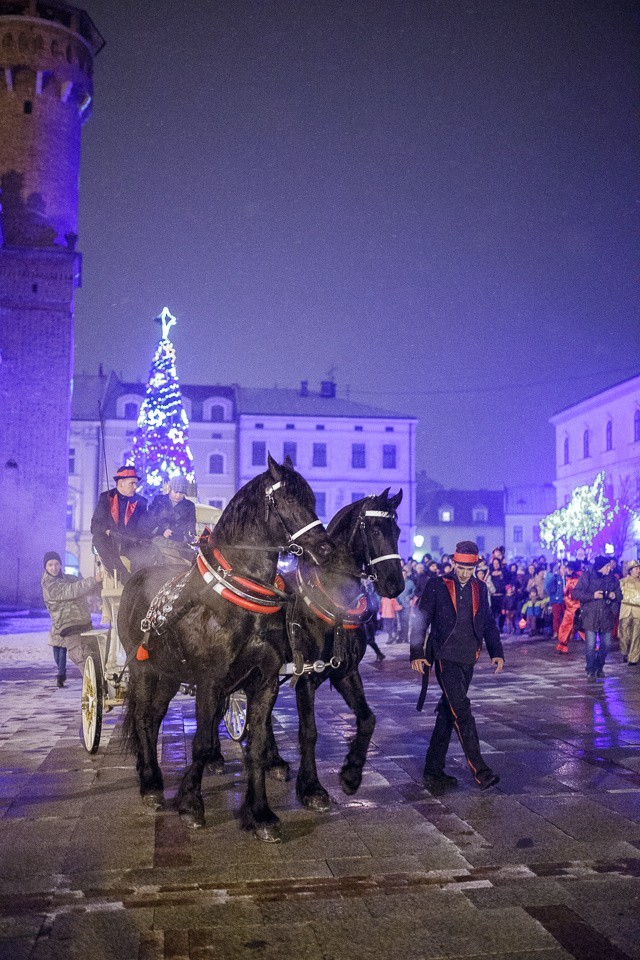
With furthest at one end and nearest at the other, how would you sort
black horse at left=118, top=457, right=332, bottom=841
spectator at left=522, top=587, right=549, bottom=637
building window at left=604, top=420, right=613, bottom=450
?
building window at left=604, top=420, right=613, bottom=450, spectator at left=522, top=587, right=549, bottom=637, black horse at left=118, top=457, right=332, bottom=841

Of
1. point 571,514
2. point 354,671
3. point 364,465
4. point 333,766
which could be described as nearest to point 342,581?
point 354,671

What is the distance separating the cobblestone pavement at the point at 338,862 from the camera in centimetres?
410

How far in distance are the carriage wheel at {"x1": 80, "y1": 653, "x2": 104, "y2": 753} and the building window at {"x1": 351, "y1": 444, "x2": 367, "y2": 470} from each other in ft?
177

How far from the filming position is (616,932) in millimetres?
4141

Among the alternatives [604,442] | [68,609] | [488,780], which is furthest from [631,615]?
[604,442]

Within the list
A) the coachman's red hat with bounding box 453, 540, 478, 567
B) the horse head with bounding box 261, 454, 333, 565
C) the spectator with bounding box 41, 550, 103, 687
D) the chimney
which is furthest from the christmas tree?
the chimney

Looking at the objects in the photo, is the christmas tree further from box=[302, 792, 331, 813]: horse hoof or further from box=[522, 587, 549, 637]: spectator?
box=[302, 792, 331, 813]: horse hoof

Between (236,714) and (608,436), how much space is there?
173 feet

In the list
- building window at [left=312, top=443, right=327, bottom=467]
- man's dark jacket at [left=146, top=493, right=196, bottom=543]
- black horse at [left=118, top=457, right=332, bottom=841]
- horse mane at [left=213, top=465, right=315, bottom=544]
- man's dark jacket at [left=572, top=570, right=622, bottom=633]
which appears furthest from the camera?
building window at [left=312, top=443, right=327, bottom=467]

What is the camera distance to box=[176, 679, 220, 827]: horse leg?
5934mm

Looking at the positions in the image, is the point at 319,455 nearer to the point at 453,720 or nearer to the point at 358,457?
the point at 358,457

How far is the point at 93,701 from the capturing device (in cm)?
825

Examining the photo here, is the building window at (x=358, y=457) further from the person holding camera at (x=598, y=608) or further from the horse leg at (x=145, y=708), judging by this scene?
the horse leg at (x=145, y=708)

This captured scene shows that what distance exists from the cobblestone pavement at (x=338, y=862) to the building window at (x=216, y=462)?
51150mm
